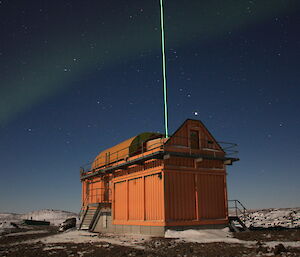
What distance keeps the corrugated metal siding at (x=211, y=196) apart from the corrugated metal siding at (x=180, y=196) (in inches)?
25.2

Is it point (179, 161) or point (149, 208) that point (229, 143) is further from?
point (149, 208)

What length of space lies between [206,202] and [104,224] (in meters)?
9.60

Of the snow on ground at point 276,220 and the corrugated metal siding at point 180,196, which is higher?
the corrugated metal siding at point 180,196

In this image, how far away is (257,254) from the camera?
42.2 feet

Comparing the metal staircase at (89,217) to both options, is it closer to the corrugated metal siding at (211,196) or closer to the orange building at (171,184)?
the orange building at (171,184)

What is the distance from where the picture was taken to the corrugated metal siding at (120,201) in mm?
25312

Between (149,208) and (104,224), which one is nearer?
(149,208)

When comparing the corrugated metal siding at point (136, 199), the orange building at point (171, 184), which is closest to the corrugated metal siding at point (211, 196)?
the orange building at point (171, 184)

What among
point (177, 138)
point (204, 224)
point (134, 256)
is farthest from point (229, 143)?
point (134, 256)

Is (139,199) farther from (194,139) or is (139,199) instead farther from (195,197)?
(194,139)

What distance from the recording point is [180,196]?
21641 mm

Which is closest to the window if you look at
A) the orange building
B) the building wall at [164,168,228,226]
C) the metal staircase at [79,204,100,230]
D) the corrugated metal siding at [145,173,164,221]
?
the orange building

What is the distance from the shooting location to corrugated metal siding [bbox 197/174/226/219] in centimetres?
2258

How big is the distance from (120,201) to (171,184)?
249 inches
